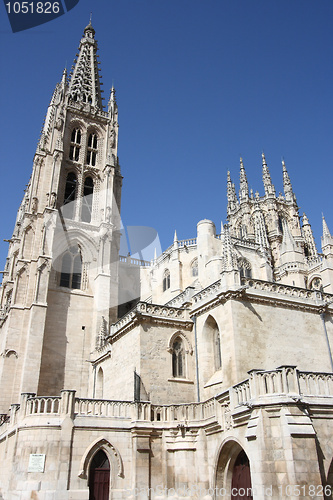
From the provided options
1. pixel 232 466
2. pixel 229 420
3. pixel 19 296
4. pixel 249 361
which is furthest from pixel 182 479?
A: pixel 19 296

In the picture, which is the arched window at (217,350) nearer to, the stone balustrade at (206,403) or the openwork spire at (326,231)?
the stone balustrade at (206,403)

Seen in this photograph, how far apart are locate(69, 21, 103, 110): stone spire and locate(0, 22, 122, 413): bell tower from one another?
0.45 ft

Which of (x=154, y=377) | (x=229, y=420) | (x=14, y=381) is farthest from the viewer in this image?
(x=14, y=381)

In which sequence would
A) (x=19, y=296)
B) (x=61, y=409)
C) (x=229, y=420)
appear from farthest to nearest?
(x=19, y=296) < (x=61, y=409) < (x=229, y=420)

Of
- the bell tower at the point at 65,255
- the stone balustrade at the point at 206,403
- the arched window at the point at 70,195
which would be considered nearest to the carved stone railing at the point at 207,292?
the stone balustrade at the point at 206,403

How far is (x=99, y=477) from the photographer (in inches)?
653

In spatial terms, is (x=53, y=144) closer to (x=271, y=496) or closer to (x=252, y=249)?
(x=252, y=249)

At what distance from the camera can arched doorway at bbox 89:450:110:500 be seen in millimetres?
16312

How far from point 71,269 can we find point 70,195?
6.82 metres

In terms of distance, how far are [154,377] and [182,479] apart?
416 centimetres

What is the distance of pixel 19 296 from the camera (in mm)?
29672

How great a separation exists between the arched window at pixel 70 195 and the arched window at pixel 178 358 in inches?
678

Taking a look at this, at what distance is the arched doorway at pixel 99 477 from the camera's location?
16312 millimetres

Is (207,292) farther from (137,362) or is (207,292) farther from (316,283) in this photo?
(316,283)
